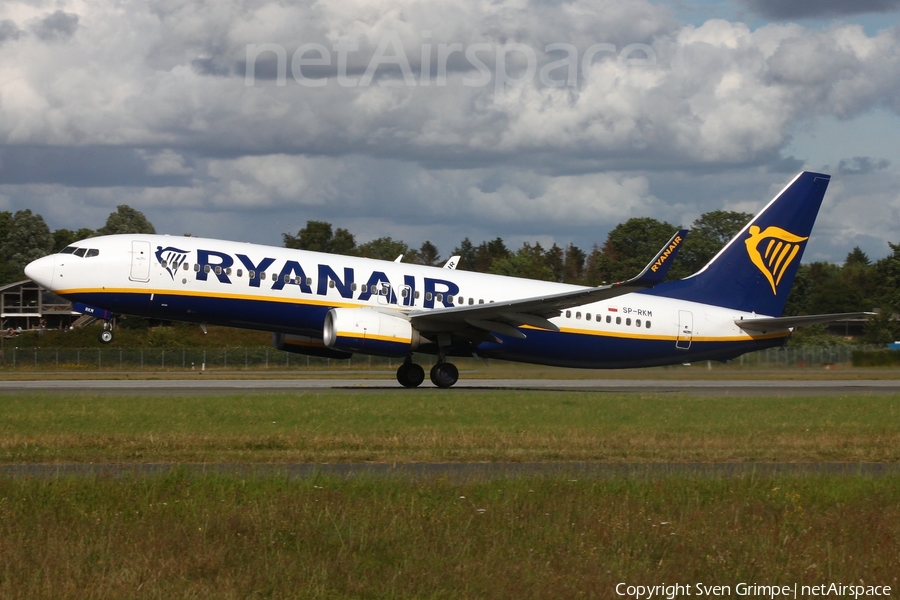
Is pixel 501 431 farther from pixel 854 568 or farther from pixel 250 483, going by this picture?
pixel 854 568

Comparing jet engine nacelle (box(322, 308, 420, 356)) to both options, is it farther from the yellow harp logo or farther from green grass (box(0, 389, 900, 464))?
the yellow harp logo

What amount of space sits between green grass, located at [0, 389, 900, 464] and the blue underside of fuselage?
3508mm

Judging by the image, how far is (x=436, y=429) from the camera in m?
19.1

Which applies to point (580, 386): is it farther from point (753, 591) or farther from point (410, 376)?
point (753, 591)

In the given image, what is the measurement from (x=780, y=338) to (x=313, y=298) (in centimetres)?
1642

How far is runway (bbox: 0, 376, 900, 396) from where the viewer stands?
31781mm

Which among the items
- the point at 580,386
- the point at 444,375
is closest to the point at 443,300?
the point at 444,375

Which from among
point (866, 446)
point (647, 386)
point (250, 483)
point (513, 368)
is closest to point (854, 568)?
point (250, 483)

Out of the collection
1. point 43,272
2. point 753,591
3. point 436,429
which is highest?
point 43,272

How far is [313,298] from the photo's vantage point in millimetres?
30203

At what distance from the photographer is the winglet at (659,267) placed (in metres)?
27.3

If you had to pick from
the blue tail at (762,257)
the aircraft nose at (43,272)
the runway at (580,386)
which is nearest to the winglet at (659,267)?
the runway at (580,386)

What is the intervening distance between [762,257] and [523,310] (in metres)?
10.5

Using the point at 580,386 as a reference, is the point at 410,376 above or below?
above
